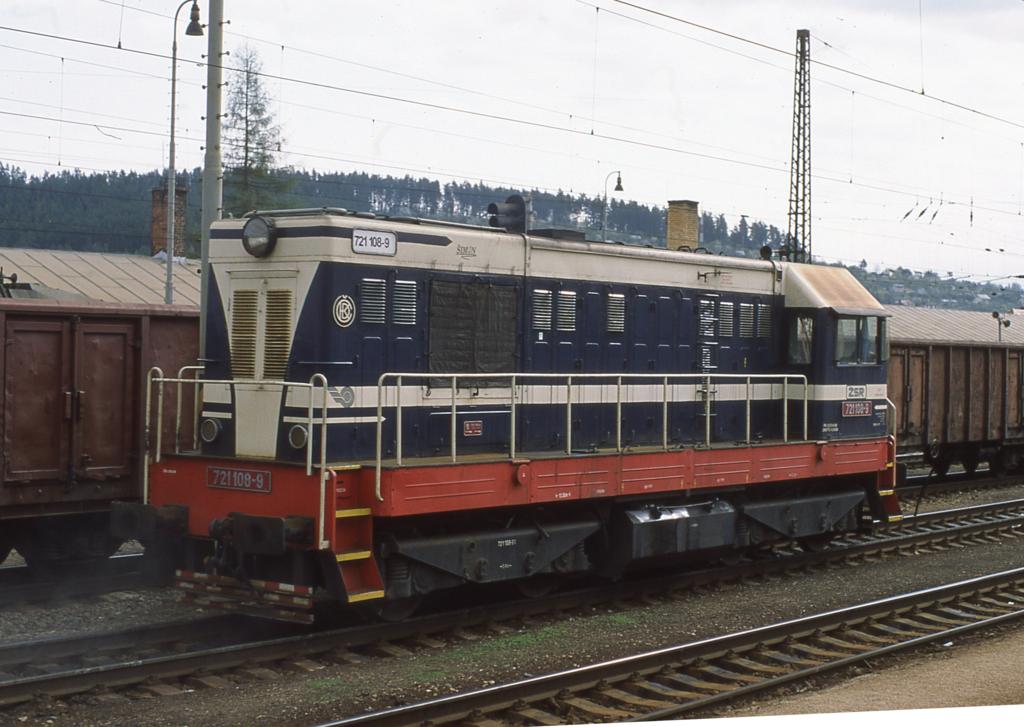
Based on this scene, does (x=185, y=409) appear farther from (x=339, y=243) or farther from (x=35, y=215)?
(x=35, y=215)

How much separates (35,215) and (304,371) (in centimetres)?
6367

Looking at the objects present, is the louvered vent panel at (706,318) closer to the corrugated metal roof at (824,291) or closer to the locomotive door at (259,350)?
the corrugated metal roof at (824,291)

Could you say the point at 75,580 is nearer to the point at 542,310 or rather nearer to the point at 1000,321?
the point at 542,310

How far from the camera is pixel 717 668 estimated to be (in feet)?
30.2

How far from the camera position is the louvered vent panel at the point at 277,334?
10242 millimetres

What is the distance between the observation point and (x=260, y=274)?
10.5m

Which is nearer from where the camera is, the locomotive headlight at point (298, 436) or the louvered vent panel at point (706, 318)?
the locomotive headlight at point (298, 436)

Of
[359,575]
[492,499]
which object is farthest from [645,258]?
[359,575]

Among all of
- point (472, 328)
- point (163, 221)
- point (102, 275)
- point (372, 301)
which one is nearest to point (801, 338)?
point (472, 328)

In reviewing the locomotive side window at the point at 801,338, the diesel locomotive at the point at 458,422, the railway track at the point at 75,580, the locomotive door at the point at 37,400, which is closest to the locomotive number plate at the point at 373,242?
the diesel locomotive at the point at 458,422

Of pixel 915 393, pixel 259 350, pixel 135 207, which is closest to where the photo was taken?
pixel 259 350

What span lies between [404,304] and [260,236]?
4.74 ft

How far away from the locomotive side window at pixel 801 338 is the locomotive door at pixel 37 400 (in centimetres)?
867

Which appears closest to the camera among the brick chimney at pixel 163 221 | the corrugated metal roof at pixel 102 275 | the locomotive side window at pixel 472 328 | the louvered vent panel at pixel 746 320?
the locomotive side window at pixel 472 328
